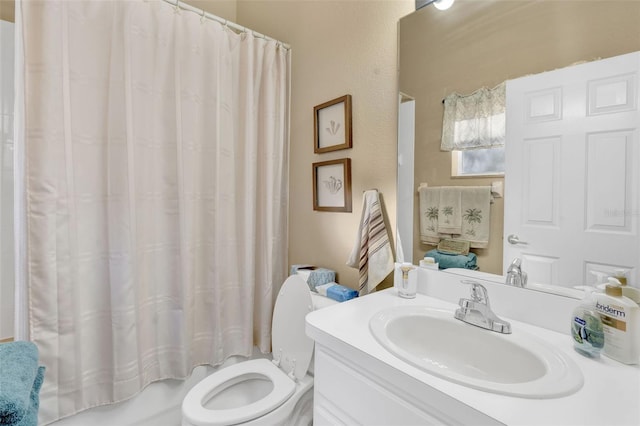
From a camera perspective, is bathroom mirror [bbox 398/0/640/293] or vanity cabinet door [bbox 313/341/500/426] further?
bathroom mirror [bbox 398/0/640/293]

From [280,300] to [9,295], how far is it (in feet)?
3.86

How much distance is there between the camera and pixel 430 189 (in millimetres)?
1195

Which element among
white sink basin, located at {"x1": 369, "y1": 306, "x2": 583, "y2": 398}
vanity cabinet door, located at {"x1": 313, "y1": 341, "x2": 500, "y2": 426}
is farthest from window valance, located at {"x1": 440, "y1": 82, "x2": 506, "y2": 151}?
vanity cabinet door, located at {"x1": 313, "y1": 341, "x2": 500, "y2": 426}

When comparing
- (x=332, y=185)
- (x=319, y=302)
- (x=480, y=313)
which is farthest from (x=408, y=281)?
(x=332, y=185)

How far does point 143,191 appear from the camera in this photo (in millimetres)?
1417

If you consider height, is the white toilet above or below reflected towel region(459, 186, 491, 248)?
below

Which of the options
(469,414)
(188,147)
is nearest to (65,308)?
(188,147)

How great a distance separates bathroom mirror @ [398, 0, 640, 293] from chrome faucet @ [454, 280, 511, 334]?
5.1 inches

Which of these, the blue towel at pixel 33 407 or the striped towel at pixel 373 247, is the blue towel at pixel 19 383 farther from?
the striped towel at pixel 373 247

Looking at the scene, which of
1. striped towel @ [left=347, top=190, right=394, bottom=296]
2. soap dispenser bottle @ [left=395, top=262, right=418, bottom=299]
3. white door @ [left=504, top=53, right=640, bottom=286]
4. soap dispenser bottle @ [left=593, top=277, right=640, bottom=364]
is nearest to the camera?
soap dispenser bottle @ [left=593, top=277, right=640, bottom=364]

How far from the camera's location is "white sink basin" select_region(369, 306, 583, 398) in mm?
611

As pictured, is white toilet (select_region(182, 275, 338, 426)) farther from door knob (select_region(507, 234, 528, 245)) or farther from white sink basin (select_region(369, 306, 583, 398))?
door knob (select_region(507, 234, 528, 245))

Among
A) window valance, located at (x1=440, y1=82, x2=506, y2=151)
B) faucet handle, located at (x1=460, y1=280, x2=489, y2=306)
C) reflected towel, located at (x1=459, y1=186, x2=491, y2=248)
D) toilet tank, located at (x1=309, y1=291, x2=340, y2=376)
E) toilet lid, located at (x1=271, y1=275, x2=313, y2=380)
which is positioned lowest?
toilet lid, located at (x1=271, y1=275, x2=313, y2=380)

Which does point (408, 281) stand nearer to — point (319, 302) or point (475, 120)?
point (319, 302)
